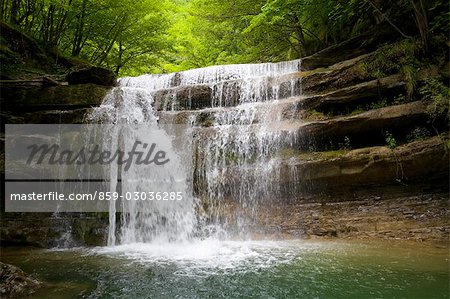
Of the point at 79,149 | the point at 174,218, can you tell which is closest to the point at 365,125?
the point at 174,218

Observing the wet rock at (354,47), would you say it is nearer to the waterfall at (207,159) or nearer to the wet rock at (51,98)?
the waterfall at (207,159)

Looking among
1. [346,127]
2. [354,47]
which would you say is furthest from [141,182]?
[354,47]

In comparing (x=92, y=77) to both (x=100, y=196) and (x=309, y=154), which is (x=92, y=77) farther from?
(x=309, y=154)

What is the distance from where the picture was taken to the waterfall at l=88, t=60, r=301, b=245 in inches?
289

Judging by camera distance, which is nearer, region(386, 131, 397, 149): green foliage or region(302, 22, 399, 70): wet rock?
region(386, 131, 397, 149): green foliage

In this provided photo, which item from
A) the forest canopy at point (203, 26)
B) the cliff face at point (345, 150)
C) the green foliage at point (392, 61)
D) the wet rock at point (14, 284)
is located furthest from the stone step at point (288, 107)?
the wet rock at point (14, 284)

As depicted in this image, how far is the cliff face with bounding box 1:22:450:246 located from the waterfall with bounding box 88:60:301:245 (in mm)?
139

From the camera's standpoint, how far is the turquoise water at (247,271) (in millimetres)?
3758

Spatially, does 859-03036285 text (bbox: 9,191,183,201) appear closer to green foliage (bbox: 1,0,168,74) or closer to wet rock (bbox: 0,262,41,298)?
wet rock (bbox: 0,262,41,298)

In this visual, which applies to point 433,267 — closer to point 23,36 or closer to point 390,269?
point 390,269

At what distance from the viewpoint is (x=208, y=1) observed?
12.8 metres

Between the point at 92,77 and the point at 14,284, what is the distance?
7062 millimetres

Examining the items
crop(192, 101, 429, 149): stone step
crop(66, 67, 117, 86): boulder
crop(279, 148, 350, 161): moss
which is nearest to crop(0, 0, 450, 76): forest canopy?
crop(66, 67, 117, 86): boulder

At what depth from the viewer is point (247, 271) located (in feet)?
14.8
